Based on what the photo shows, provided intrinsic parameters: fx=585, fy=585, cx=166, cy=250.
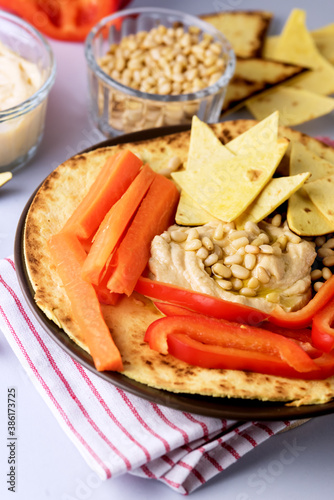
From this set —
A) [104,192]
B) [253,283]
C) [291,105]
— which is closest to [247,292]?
[253,283]

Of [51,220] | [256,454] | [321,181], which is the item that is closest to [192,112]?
[321,181]

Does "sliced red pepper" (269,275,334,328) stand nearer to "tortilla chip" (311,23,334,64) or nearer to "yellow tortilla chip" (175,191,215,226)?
"yellow tortilla chip" (175,191,215,226)

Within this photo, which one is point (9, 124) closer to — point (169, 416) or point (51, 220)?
point (51, 220)

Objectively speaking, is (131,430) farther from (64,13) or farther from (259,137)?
(64,13)

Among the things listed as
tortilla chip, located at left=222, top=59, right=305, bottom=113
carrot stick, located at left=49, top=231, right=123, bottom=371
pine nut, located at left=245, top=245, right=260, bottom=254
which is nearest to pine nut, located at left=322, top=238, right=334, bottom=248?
pine nut, located at left=245, top=245, right=260, bottom=254

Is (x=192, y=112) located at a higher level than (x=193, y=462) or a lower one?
higher

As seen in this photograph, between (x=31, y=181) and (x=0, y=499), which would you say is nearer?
(x=0, y=499)

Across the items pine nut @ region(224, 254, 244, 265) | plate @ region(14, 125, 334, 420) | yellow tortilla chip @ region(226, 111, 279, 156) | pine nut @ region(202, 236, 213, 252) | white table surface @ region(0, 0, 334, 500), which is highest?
yellow tortilla chip @ region(226, 111, 279, 156)
